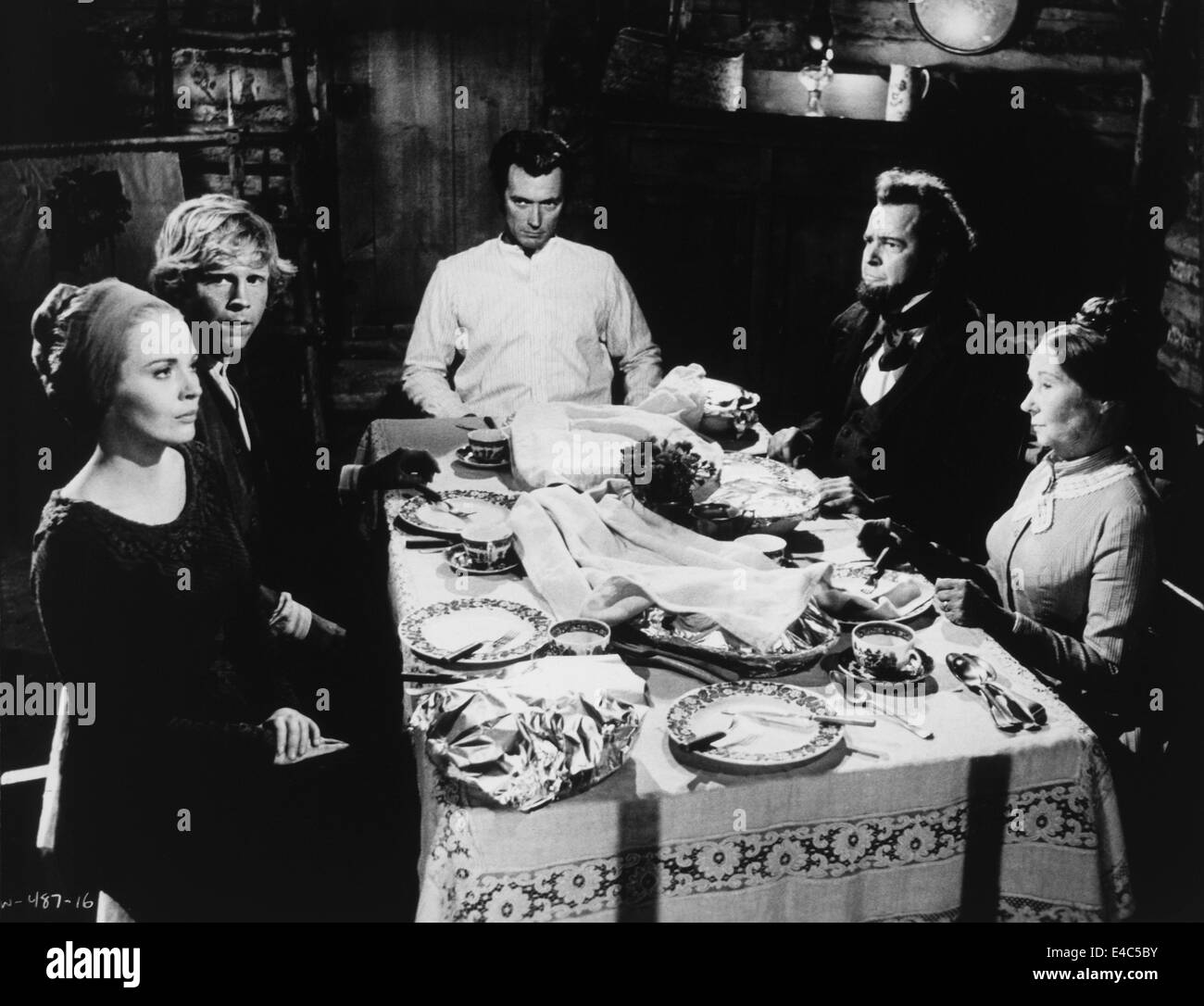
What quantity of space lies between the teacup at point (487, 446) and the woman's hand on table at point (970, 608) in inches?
53.7

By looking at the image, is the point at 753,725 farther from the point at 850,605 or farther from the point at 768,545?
the point at 768,545

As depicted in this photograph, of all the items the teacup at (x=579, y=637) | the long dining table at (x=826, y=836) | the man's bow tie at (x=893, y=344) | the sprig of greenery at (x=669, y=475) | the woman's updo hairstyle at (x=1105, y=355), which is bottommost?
the long dining table at (x=826, y=836)

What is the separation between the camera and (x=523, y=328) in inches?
159

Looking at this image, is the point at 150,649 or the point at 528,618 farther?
the point at 150,649

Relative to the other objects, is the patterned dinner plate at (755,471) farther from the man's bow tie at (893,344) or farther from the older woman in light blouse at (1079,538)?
the man's bow tie at (893,344)

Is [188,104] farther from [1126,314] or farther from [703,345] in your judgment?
[1126,314]

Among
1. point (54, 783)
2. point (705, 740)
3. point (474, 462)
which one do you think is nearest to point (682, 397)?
point (474, 462)

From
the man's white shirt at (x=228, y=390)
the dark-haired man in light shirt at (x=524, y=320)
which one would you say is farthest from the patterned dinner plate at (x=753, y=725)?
the dark-haired man in light shirt at (x=524, y=320)

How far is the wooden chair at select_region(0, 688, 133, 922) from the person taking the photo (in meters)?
2.37

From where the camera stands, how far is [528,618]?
7.15 ft

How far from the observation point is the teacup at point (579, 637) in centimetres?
200
